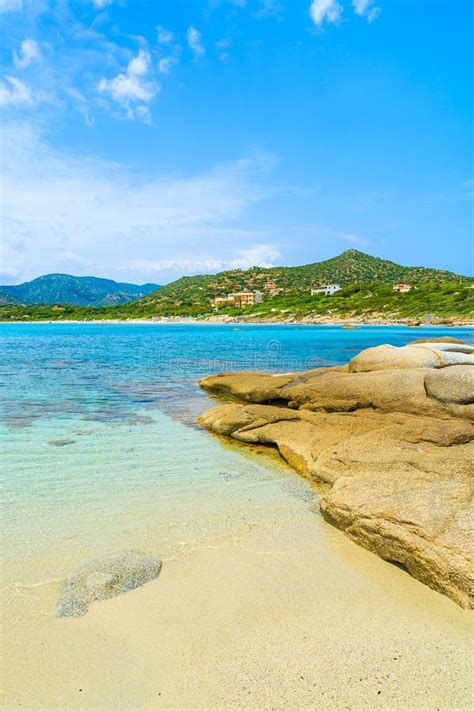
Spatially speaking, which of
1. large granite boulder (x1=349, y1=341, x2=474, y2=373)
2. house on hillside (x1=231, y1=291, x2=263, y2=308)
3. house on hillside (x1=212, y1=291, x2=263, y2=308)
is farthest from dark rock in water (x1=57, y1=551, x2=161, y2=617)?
house on hillside (x1=212, y1=291, x2=263, y2=308)

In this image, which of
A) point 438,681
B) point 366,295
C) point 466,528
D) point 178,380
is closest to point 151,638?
point 438,681

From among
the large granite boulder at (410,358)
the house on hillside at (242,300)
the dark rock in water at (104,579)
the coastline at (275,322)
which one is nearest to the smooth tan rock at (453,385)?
the large granite boulder at (410,358)

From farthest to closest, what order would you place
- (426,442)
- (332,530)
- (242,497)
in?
(426,442)
(242,497)
(332,530)

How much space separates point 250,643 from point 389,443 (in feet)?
19.0

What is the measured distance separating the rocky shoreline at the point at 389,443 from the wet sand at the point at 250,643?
506mm

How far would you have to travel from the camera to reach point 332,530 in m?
7.11

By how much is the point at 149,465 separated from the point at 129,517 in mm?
2859

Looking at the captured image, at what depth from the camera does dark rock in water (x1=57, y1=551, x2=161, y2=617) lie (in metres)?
5.17

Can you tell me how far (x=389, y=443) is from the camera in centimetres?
930

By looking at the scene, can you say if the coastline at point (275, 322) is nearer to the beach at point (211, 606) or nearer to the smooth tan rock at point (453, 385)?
the smooth tan rock at point (453, 385)

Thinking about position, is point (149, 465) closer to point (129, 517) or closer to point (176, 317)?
point (129, 517)

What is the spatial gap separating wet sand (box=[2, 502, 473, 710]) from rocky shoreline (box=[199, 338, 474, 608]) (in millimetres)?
506

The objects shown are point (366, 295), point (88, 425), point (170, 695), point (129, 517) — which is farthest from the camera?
point (366, 295)

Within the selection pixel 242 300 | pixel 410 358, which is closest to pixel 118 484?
pixel 410 358
